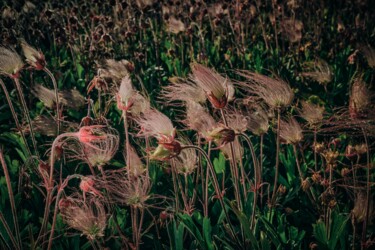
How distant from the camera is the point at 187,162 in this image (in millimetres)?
1706

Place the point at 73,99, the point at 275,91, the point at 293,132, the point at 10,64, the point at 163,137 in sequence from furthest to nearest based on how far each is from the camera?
the point at 73,99 → the point at 293,132 → the point at 10,64 → the point at 275,91 → the point at 163,137

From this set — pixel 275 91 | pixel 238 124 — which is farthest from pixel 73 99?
pixel 275 91

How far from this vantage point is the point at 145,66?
377cm

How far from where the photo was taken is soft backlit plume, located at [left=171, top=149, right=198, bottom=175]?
5.57ft

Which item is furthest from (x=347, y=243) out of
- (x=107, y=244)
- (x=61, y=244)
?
(x=61, y=244)

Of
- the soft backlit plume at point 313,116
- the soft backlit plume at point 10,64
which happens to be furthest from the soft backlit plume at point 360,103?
the soft backlit plume at point 10,64

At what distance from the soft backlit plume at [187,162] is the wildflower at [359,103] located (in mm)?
736

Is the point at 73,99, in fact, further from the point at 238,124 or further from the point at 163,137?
the point at 163,137

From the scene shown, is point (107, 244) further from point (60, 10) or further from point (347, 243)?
point (60, 10)

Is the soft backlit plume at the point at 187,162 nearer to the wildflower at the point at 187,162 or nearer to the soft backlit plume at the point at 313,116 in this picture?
A: the wildflower at the point at 187,162

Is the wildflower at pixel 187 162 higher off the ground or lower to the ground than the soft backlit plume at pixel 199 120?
lower

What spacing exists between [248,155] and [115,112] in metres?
1.15

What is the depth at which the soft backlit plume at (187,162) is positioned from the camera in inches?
66.9

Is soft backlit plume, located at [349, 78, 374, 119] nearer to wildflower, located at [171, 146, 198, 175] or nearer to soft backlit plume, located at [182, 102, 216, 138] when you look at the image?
soft backlit plume, located at [182, 102, 216, 138]
